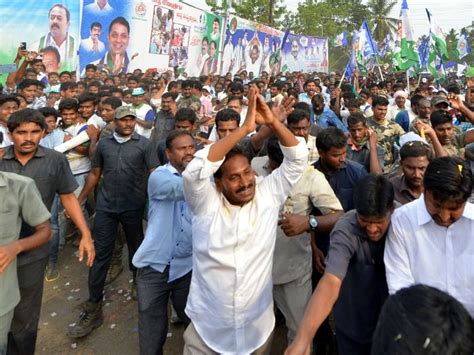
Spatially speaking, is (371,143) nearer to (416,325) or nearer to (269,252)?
(269,252)

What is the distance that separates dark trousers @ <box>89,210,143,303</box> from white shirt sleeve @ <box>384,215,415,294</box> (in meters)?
2.51

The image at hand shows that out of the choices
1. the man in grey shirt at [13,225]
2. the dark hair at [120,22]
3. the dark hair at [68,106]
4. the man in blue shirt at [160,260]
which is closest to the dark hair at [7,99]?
the dark hair at [68,106]

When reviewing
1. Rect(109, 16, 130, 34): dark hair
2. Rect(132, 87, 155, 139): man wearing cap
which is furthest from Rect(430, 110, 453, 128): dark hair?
Rect(109, 16, 130, 34): dark hair

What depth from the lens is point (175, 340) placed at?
3289 mm

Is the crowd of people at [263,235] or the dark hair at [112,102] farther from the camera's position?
the dark hair at [112,102]

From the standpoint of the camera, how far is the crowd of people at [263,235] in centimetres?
163

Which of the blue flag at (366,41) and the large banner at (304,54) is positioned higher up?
the large banner at (304,54)

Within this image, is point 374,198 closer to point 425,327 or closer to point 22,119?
point 425,327

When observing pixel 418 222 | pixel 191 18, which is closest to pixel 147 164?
pixel 418 222

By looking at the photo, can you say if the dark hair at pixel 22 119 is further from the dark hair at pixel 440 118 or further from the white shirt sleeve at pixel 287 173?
the dark hair at pixel 440 118

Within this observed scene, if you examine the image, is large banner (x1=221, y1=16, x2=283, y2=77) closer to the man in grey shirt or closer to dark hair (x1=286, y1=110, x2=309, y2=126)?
dark hair (x1=286, y1=110, x2=309, y2=126)

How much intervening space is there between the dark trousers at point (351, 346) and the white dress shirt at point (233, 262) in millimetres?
447

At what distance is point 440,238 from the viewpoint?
1.67 meters

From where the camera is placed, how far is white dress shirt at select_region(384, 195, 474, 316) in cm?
163
